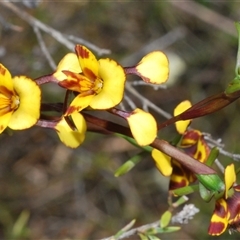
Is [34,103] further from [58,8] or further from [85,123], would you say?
[58,8]

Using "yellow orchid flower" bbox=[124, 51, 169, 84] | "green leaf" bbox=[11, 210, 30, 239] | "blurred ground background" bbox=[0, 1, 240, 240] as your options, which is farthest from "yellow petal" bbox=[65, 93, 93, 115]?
"blurred ground background" bbox=[0, 1, 240, 240]

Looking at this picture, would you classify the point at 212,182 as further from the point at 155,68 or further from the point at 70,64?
the point at 70,64

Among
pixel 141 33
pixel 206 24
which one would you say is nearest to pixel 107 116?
pixel 141 33

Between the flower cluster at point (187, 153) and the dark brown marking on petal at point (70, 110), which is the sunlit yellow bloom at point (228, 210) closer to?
the flower cluster at point (187, 153)

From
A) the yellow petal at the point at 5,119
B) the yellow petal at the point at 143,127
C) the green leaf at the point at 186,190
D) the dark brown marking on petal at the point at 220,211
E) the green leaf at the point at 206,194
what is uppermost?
the yellow petal at the point at 5,119

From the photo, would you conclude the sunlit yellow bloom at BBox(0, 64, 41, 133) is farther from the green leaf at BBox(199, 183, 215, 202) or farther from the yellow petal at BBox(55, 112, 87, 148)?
the green leaf at BBox(199, 183, 215, 202)

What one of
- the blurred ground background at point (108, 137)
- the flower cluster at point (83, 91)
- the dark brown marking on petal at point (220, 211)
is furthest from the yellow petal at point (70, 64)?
the blurred ground background at point (108, 137)

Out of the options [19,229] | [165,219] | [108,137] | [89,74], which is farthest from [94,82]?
[108,137]
